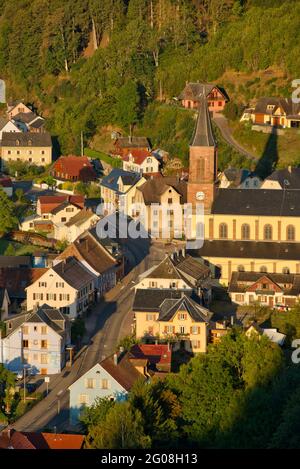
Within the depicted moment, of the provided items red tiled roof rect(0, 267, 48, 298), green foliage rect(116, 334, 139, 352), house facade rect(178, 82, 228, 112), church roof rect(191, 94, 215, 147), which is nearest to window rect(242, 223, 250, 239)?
church roof rect(191, 94, 215, 147)

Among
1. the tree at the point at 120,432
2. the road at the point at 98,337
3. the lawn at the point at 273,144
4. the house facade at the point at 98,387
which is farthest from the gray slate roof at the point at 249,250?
the tree at the point at 120,432

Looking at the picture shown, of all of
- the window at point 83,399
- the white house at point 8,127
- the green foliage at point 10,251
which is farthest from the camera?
the white house at point 8,127

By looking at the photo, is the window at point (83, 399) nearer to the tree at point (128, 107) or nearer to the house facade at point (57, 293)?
the house facade at point (57, 293)

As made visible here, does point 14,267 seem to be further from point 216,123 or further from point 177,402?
point 216,123

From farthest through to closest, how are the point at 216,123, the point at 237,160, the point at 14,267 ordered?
the point at 216,123 → the point at 237,160 → the point at 14,267

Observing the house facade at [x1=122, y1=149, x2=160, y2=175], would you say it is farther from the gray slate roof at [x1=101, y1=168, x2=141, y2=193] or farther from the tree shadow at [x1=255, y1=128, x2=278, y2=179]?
the tree shadow at [x1=255, y1=128, x2=278, y2=179]
